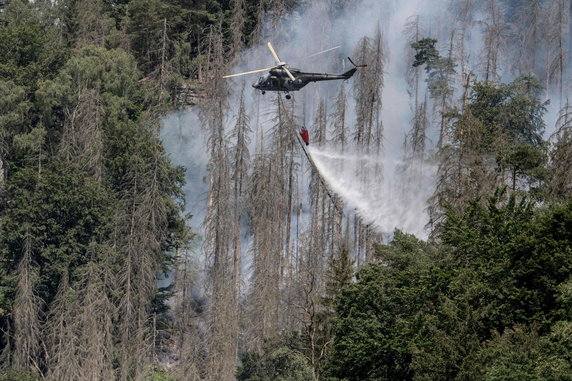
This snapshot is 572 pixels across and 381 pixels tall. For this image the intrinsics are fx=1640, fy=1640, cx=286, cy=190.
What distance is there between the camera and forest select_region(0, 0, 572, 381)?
7831 centimetres

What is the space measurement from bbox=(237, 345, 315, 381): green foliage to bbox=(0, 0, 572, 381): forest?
4.5 inches

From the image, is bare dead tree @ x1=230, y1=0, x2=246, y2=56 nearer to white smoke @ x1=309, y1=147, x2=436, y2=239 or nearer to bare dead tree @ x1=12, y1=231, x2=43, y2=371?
white smoke @ x1=309, y1=147, x2=436, y2=239

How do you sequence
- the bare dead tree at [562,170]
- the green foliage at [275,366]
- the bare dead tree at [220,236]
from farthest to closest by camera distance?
the bare dead tree at [220,236]
the bare dead tree at [562,170]
the green foliage at [275,366]

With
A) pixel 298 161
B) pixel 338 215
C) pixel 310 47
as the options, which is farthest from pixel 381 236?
pixel 310 47

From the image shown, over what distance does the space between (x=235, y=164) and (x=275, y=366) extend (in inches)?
644

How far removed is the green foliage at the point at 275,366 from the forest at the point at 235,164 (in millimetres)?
113

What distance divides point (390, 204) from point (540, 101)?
50.3 ft

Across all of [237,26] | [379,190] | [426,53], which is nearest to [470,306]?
[379,190]

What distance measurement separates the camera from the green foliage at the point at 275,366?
65.4 meters

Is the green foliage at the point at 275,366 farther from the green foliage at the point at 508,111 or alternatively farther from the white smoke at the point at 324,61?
the green foliage at the point at 508,111

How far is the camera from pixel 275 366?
239 ft

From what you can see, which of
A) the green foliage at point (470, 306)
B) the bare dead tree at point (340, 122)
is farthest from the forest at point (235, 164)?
the green foliage at point (470, 306)

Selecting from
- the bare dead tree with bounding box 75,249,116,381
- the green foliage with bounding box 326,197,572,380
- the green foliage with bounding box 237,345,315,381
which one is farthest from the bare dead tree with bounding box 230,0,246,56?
the green foliage with bounding box 326,197,572,380

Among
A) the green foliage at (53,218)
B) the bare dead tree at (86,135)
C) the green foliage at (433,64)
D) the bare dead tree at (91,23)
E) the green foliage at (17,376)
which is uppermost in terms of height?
the bare dead tree at (91,23)
